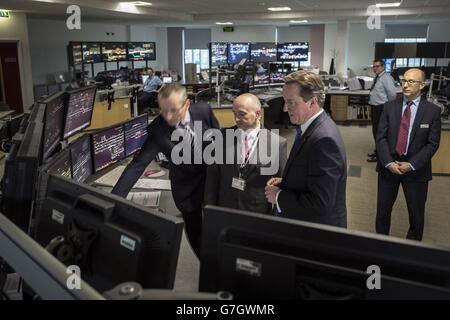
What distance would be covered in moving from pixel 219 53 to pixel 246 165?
7.04m

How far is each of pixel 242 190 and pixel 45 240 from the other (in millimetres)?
1203

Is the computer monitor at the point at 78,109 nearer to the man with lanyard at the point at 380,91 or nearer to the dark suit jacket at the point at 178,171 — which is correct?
the dark suit jacket at the point at 178,171

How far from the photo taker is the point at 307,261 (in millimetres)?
903

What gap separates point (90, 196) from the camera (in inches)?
46.6

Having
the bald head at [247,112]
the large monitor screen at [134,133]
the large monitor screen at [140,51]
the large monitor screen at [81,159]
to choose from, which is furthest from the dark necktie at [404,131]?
the large monitor screen at [140,51]

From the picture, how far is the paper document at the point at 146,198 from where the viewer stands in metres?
2.65

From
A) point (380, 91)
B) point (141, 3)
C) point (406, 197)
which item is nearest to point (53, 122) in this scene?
point (406, 197)

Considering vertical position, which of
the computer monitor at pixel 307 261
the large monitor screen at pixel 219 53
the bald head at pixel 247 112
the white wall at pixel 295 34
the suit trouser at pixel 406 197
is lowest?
the suit trouser at pixel 406 197

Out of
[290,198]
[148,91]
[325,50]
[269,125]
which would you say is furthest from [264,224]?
[325,50]

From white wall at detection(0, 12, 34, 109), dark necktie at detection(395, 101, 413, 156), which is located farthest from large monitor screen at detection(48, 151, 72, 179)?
white wall at detection(0, 12, 34, 109)

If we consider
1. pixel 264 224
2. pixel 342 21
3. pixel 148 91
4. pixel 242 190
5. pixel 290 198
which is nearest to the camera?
pixel 264 224

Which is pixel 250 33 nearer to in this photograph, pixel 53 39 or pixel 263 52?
pixel 53 39
